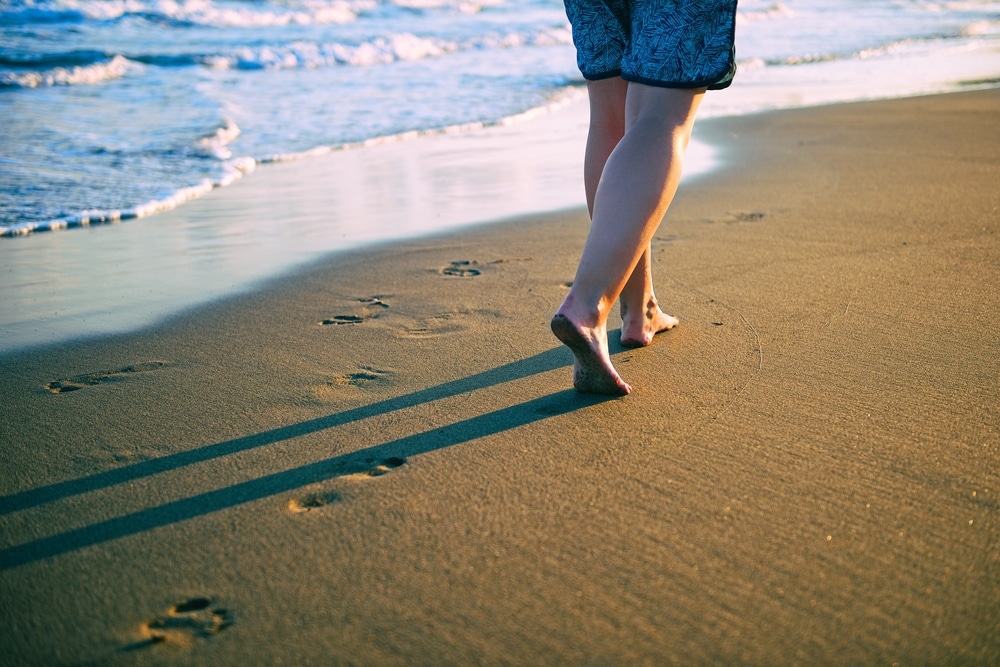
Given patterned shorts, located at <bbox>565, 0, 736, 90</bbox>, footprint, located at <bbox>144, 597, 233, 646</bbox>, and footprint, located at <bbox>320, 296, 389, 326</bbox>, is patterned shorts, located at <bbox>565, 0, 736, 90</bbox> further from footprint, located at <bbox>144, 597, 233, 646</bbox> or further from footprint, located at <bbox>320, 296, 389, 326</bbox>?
footprint, located at <bbox>144, 597, 233, 646</bbox>

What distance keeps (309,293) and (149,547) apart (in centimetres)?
160

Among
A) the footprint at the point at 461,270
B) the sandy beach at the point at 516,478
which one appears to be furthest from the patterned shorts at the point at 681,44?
the footprint at the point at 461,270

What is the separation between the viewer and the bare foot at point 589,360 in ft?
6.28

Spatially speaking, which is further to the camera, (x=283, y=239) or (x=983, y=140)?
(x=983, y=140)

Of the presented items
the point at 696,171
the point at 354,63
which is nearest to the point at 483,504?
the point at 696,171

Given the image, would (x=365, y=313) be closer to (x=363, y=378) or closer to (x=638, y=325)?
(x=363, y=378)

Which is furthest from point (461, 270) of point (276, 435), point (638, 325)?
point (276, 435)

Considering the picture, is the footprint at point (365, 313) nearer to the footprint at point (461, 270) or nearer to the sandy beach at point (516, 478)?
the sandy beach at point (516, 478)

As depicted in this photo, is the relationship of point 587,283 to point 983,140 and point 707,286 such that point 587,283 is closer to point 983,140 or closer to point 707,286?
point 707,286

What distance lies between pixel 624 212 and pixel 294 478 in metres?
0.86

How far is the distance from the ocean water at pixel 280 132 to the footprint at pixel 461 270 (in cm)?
60

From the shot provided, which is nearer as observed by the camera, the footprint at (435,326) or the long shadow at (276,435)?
the long shadow at (276,435)

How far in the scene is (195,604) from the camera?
1348 millimetres

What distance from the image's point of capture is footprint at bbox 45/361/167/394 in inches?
89.0
